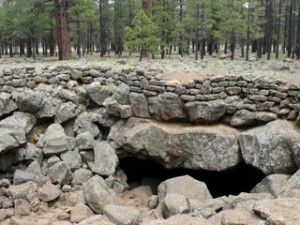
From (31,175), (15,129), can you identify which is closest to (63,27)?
(15,129)

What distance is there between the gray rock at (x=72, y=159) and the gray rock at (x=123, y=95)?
2587 mm

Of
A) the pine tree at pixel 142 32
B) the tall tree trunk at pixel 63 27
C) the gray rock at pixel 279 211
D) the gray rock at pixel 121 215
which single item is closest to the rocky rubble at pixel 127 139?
the gray rock at pixel 121 215

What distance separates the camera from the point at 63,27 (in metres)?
22.7

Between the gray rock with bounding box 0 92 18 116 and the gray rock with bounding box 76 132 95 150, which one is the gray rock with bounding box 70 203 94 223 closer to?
the gray rock with bounding box 76 132 95 150

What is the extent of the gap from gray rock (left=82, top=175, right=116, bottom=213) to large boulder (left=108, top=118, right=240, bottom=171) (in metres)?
2.09

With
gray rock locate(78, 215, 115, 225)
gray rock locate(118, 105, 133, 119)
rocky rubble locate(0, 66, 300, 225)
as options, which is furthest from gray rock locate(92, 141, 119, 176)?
gray rock locate(78, 215, 115, 225)

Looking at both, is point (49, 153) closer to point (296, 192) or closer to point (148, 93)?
point (148, 93)

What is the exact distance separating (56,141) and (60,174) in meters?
1.31

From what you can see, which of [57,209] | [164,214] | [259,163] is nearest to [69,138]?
[57,209]

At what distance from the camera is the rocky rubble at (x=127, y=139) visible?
9.77 metres

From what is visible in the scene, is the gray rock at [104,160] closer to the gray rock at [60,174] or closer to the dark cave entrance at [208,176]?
the gray rock at [60,174]

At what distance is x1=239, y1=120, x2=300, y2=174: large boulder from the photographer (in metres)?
10.1

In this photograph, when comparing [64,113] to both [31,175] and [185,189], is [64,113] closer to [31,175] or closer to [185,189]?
[31,175]

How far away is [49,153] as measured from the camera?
11906mm
